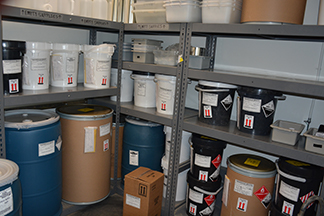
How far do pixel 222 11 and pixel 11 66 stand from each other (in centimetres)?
148

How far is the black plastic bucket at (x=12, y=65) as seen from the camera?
1668mm

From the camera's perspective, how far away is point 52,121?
1949 mm

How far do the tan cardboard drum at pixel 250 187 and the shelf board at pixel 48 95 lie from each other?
1308 millimetres

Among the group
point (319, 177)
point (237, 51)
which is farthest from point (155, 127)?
point (319, 177)

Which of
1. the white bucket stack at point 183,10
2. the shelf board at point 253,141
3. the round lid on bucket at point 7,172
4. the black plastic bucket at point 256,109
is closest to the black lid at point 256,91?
the black plastic bucket at point 256,109

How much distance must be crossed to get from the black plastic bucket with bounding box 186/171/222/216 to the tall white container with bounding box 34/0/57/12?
177 centimetres

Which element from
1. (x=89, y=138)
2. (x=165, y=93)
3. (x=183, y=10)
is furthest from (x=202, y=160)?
(x=183, y=10)

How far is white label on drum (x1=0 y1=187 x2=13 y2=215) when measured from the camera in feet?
4.39

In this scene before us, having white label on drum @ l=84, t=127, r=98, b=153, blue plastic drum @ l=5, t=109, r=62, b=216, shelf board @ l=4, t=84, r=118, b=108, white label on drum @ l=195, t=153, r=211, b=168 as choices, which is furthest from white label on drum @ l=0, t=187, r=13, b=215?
white label on drum @ l=195, t=153, r=211, b=168

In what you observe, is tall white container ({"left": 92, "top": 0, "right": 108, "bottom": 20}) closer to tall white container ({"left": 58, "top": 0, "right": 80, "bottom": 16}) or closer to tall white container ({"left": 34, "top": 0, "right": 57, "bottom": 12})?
tall white container ({"left": 58, "top": 0, "right": 80, "bottom": 16})

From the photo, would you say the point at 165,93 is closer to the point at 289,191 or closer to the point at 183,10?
the point at 183,10

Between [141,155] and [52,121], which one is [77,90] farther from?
[141,155]

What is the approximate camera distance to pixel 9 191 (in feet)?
4.52

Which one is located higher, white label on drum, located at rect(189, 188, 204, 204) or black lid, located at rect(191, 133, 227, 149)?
black lid, located at rect(191, 133, 227, 149)
